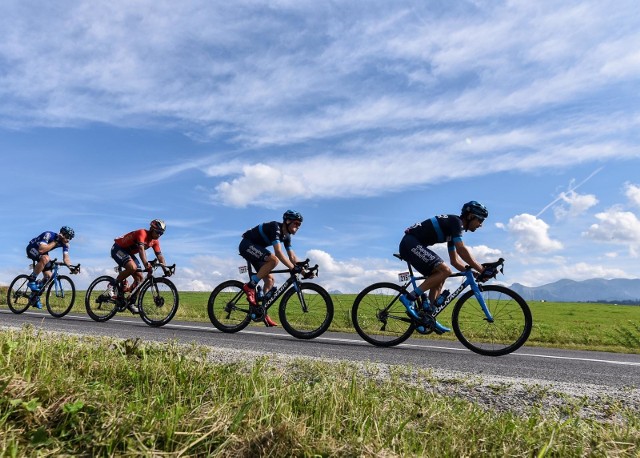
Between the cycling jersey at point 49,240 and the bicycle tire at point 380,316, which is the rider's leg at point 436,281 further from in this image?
the cycling jersey at point 49,240

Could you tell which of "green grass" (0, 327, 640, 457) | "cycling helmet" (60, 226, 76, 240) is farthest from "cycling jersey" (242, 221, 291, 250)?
"cycling helmet" (60, 226, 76, 240)

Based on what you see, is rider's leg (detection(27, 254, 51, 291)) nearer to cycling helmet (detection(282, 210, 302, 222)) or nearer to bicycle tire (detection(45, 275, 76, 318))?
bicycle tire (detection(45, 275, 76, 318))

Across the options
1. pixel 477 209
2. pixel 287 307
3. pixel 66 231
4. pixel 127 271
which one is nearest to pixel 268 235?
pixel 287 307

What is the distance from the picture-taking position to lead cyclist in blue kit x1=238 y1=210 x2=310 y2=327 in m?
9.61

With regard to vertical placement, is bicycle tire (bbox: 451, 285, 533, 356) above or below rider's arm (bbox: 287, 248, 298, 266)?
below

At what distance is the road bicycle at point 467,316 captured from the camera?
7973 millimetres

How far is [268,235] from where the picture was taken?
32.0 ft

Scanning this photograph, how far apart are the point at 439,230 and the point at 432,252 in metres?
0.41

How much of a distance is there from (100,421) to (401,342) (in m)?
6.63

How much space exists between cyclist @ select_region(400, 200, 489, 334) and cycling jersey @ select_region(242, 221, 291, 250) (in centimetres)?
263

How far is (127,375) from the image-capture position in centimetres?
353

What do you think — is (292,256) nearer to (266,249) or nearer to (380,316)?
(266,249)

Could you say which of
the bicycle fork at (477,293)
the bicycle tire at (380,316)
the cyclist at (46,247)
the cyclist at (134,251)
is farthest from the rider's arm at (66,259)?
the bicycle fork at (477,293)

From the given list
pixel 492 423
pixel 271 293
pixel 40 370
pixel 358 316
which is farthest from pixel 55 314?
pixel 492 423
